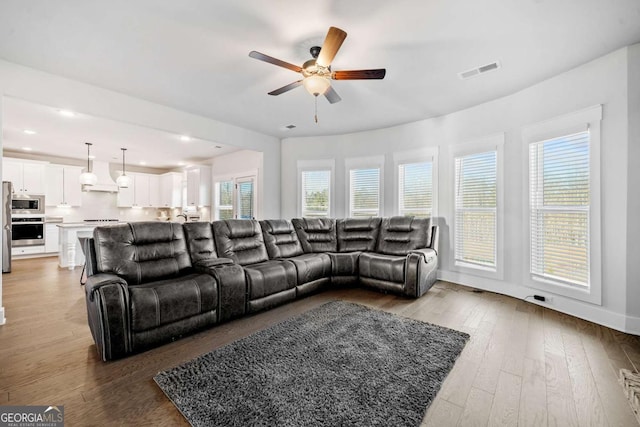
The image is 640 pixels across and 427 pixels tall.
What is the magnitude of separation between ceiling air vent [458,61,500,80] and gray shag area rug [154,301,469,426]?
2845 millimetres

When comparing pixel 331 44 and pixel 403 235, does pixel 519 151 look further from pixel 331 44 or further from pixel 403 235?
pixel 331 44

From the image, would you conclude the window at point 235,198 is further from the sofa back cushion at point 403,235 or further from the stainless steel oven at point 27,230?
the stainless steel oven at point 27,230

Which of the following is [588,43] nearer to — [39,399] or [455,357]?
[455,357]

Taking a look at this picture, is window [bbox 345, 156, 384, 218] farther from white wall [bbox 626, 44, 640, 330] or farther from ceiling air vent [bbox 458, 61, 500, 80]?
white wall [bbox 626, 44, 640, 330]

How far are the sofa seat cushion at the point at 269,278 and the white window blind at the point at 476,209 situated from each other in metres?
2.79

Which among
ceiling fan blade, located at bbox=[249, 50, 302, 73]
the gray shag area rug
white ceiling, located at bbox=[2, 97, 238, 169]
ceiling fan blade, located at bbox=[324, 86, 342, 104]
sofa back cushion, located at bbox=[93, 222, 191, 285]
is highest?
white ceiling, located at bbox=[2, 97, 238, 169]

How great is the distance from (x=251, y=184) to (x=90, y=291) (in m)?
4.56

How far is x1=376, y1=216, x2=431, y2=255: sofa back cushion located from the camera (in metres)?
4.27

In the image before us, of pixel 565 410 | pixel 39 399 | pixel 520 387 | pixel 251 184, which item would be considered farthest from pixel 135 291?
pixel 251 184

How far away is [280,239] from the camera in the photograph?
13.9ft

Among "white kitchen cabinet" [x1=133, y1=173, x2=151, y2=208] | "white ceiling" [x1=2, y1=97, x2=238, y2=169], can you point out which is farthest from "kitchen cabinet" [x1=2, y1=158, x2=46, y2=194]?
"white kitchen cabinet" [x1=133, y1=173, x2=151, y2=208]

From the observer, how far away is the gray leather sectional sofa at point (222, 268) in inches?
87.4

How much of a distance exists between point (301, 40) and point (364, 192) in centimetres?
339

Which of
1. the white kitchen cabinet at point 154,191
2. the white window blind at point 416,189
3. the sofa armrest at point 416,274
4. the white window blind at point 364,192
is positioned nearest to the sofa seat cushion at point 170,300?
the sofa armrest at point 416,274
